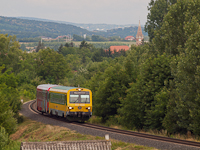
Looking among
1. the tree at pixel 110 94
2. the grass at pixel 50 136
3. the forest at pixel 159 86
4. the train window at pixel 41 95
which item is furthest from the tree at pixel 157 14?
the grass at pixel 50 136

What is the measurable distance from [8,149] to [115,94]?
23799 millimetres

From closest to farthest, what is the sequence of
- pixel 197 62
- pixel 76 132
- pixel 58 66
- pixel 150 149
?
pixel 150 149 → pixel 76 132 → pixel 197 62 → pixel 58 66

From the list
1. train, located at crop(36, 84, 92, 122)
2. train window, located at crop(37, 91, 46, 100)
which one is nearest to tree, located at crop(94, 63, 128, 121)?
train window, located at crop(37, 91, 46, 100)

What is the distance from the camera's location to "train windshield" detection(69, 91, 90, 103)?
1143 inches

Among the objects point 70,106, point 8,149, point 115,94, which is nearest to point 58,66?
point 115,94

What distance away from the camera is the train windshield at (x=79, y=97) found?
29.0m

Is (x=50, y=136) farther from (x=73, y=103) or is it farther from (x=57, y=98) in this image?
(x=57, y=98)

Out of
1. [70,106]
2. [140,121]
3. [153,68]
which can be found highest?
[153,68]

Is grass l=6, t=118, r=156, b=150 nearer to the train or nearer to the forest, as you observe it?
the forest

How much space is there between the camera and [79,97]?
29266 millimetres

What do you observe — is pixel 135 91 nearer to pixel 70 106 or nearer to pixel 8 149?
pixel 70 106

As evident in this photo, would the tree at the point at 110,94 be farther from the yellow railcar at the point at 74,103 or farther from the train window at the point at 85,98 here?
the yellow railcar at the point at 74,103

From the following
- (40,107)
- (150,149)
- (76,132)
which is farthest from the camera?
(40,107)

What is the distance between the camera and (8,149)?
16.6m
